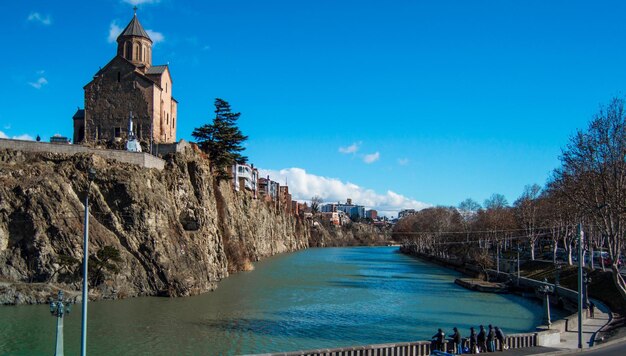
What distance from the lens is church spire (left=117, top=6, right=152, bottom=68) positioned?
71.3 metres

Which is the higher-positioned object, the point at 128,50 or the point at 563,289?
the point at 128,50

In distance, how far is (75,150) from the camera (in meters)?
50.8

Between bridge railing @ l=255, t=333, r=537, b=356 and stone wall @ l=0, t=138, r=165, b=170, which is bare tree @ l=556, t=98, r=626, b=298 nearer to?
bridge railing @ l=255, t=333, r=537, b=356

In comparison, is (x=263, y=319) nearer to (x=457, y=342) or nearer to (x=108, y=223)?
(x=457, y=342)

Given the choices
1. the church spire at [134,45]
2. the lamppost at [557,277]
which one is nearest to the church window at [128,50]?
the church spire at [134,45]

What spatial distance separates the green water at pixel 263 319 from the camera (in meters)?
28.7

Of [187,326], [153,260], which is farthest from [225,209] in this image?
[187,326]

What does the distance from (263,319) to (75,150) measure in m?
26.9

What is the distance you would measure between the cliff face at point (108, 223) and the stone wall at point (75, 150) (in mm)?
828

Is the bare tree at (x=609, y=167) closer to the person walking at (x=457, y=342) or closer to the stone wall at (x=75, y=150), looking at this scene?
the person walking at (x=457, y=342)

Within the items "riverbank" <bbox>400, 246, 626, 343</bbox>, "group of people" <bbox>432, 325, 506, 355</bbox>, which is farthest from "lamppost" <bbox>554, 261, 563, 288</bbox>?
"group of people" <bbox>432, 325, 506, 355</bbox>

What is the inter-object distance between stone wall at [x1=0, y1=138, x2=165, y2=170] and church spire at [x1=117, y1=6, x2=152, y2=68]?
21971mm

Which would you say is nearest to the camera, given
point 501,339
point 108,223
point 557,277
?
→ point 501,339

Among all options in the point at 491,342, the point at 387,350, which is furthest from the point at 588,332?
the point at 387,350
